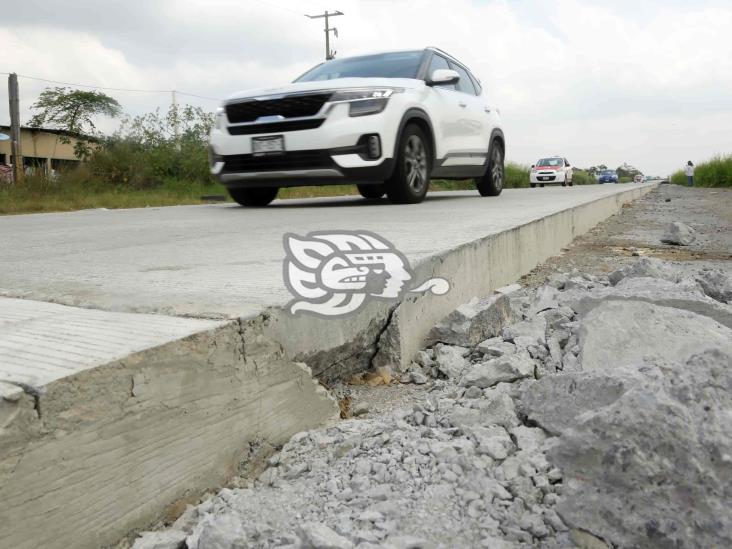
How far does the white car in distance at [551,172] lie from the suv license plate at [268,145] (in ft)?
80.2

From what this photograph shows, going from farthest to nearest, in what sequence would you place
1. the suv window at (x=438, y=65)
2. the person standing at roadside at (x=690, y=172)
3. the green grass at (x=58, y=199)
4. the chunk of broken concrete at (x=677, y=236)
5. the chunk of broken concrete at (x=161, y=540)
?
the person standing at roadside at (x=690, y=172) < the green grass at (x=58, y=199) < the suv window at (x=438, y=65) < the chunk of broken concrete at (x=677, y=236) < the chunk of broken concrete at (x=161, y=540)

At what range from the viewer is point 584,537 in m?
1.18

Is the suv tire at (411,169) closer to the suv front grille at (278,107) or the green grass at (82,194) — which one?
the suv front grille at (278,107)

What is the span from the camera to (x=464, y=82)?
8.74 metres

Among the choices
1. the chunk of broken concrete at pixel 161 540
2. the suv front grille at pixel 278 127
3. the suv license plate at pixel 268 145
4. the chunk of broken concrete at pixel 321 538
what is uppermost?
the suv front grille at pixel 278 127

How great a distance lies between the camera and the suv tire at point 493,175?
9.32 m

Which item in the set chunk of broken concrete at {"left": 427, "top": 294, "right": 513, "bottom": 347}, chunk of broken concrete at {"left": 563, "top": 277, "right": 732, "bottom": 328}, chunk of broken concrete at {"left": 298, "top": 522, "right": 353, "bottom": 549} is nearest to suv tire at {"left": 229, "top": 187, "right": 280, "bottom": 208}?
chunk of broken concrete at {"left": 427, "top": 294, "right": 513, "bottom": 347}

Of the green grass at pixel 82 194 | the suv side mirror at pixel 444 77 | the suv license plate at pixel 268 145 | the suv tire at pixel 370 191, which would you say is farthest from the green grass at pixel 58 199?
the suv side mirror at pixel 444 77

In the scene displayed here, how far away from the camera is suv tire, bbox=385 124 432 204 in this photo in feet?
22.3

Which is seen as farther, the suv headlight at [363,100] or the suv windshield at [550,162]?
the suv windshield at [550,162]

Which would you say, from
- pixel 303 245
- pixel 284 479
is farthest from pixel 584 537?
pixel 303 245

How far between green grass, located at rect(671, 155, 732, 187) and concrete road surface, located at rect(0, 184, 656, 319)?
96.5ft

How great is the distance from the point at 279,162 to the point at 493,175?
391 cm

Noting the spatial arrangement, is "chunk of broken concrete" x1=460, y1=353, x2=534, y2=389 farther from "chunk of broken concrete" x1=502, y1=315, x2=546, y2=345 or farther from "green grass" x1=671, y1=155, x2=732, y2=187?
"green grass" x1=671, y1=155, x2=732, y2=187
